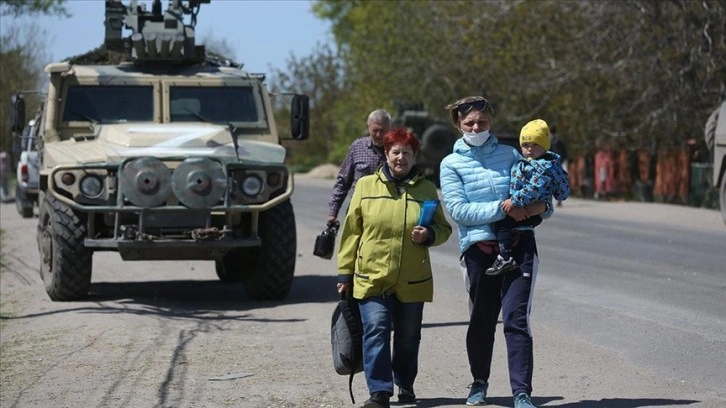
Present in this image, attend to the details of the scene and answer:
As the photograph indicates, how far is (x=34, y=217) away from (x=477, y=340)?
2503cm

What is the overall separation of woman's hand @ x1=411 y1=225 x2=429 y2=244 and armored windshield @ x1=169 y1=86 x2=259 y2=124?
279 inches

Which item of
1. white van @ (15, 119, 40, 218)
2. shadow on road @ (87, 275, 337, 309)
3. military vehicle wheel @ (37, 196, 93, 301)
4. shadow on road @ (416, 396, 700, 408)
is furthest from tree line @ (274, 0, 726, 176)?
shadow on road @ (416, 396, 700, 408)

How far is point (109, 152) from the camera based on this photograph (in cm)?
1310

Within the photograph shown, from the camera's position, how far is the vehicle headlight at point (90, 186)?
13.0 metres

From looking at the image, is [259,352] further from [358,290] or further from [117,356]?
[358,290]

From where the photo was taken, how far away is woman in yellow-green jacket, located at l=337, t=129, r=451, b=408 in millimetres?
7641

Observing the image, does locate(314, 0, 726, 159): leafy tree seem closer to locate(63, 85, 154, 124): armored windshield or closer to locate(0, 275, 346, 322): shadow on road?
locate(0, 275, 346, 322): shadow on road

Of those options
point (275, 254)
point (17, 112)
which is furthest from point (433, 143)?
point (275, 254)

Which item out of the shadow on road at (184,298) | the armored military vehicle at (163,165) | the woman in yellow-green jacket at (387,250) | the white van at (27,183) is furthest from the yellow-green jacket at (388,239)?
the white van at (27,183)

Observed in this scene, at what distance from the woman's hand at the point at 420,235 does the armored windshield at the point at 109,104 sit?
286 inches

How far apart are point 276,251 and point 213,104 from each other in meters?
1.99

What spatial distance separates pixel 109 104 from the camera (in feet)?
47.2

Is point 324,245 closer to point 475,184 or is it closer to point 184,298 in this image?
point 475,184

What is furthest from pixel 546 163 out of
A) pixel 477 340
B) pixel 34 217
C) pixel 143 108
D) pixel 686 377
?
pixel 34 217
